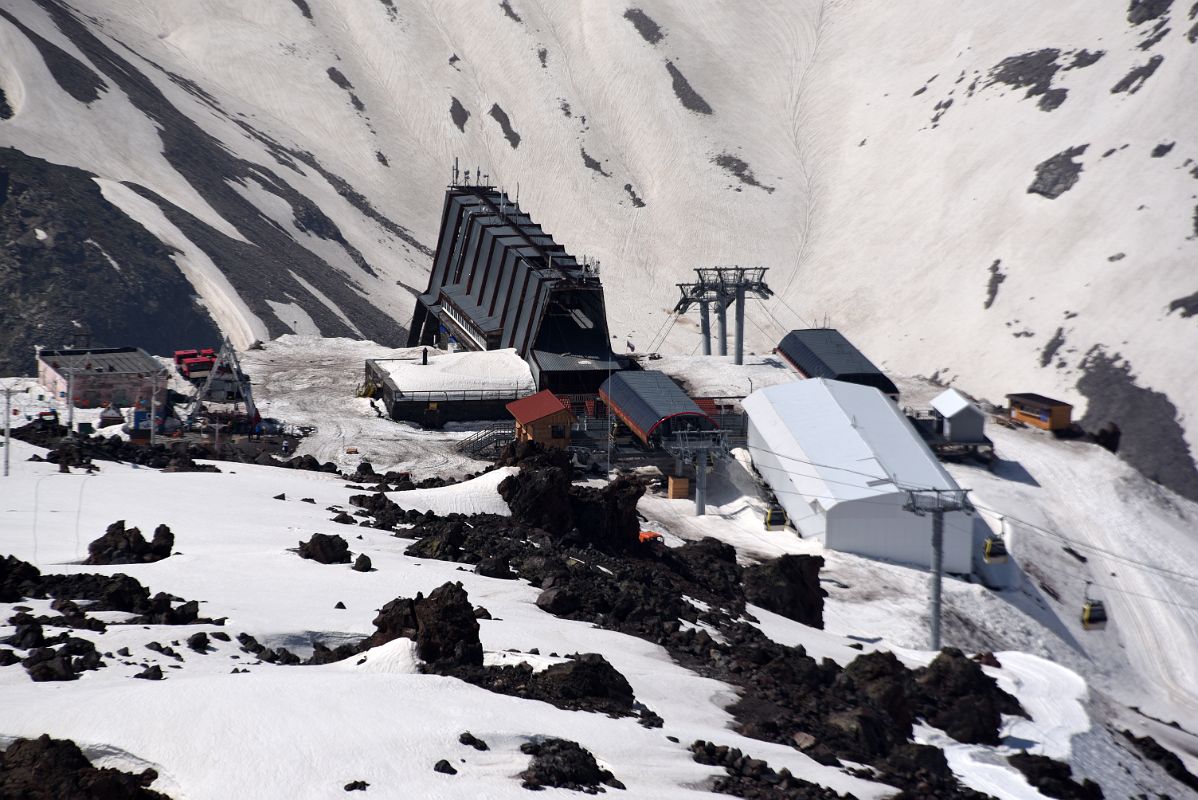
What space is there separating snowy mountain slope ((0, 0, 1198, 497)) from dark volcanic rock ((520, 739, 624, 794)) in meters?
77.2

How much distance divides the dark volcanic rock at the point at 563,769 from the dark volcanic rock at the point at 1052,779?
16.3 metres

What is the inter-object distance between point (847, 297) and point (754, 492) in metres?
62.6

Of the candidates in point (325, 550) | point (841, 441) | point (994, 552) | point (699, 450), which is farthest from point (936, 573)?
point (325, 550)

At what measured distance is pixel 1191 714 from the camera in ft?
199

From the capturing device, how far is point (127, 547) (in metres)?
38.8

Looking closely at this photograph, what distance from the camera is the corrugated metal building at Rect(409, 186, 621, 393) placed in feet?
272

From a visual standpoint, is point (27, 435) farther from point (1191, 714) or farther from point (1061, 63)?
point (1061, 63)

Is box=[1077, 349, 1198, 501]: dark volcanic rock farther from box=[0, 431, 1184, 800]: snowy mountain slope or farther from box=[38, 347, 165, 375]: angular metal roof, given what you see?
box=[38, 347, 165, 375]: angular metal roof

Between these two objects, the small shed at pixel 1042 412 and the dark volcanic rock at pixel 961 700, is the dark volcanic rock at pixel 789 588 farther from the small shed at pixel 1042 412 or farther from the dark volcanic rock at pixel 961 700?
the small shed at pixel 1042 412

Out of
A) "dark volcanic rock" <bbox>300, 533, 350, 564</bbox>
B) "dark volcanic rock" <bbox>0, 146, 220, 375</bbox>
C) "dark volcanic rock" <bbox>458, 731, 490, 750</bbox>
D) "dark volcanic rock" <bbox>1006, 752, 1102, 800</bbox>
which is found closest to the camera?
"dark volcanic rock" <bbox>458, 731, 490, 750</bbox>

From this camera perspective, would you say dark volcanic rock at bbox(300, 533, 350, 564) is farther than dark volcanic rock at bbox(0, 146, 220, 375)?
No

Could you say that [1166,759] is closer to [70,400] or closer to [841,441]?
[841,441]

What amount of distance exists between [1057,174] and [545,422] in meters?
71.3

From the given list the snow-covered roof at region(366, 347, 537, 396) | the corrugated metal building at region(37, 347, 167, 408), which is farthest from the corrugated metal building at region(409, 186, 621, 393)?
the corrugated metal building at region(37, 347, 167, 408)
